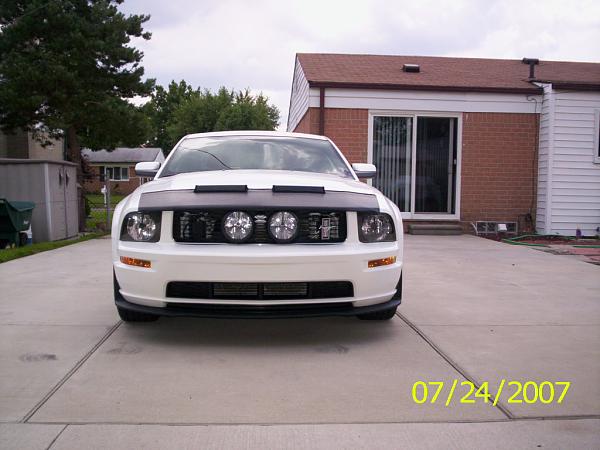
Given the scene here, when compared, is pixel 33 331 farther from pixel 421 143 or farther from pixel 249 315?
pixel 421 143

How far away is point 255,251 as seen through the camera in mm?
3641

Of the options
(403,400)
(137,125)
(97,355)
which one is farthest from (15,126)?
(403,400)

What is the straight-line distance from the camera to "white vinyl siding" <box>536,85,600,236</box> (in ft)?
38.5

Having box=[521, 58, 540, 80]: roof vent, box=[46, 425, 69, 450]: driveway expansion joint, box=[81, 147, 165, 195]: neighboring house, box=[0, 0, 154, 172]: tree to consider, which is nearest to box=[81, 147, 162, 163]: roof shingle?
box=[81, 147, 165, 195]: neighboring house

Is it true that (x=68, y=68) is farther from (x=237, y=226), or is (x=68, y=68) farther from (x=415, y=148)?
(x=237, y=226)

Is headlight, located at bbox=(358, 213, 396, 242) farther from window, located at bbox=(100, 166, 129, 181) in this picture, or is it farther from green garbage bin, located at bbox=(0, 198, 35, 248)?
window, located at bbox=(100, 166, 129, 181)

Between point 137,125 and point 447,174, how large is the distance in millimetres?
8571

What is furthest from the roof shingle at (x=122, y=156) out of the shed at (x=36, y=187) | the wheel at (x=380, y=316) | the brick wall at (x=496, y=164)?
the wheel at (x=380, y=316)

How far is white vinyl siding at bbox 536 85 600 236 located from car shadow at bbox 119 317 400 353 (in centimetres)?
834

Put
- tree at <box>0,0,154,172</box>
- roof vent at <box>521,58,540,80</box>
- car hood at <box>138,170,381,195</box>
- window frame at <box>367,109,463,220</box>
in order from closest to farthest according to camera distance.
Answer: car hood at <box>138,170,381,195</box> < window frame at <box>367,109,463,220</box> < roof vent at <box>521,58,540,80</box> < tree at <box>0,0,154,172</box>

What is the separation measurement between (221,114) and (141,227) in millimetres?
41092

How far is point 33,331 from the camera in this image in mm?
A: 4285

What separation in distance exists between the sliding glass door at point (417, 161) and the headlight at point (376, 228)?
8117 millimetres

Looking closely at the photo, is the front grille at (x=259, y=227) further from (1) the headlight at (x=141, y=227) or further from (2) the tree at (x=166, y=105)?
(2) the tree at (x=166, y=105)
